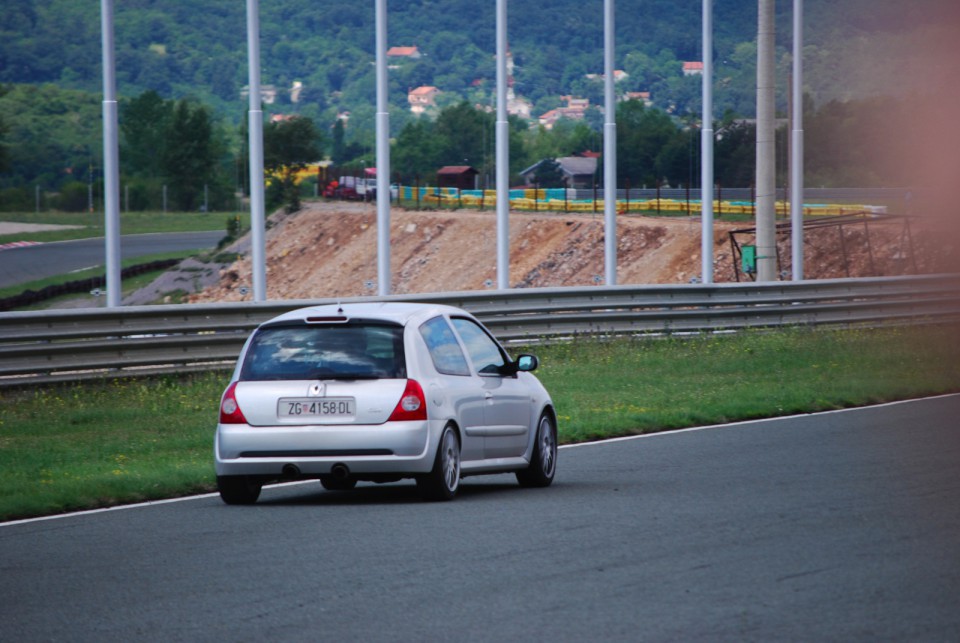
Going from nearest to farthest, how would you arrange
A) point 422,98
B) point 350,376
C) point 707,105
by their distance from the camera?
point 350,376 → point 422,98 → point 707,105

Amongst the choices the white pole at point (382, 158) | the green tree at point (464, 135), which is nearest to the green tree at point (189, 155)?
the white pole at point (382, 158)

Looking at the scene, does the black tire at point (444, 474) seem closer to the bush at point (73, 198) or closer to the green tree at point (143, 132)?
the bush at point (73, 198)

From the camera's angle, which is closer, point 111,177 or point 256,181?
point 111,177

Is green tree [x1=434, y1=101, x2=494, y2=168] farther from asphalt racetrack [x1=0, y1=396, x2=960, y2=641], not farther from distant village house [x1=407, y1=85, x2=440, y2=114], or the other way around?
asphalt racetrack [x1=0, y1=396, x2=960, y2=641]

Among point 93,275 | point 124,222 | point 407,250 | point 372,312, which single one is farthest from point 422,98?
point 372,312

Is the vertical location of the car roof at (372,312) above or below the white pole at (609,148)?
below

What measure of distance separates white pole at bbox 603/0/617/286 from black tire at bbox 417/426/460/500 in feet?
61.0

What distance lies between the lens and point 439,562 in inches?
335

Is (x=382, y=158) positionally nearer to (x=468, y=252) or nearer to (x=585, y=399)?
(x=468, y=252)

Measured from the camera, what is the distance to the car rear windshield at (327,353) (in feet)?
36.7

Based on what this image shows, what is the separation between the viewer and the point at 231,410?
11219mm

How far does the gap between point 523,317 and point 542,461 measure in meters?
12.4

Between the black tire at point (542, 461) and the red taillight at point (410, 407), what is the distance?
1665mm

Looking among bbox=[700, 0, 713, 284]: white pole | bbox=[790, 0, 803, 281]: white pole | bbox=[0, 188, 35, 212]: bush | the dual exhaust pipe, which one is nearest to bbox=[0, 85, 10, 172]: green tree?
bbox=[0, 188, 35, 212]: bush
